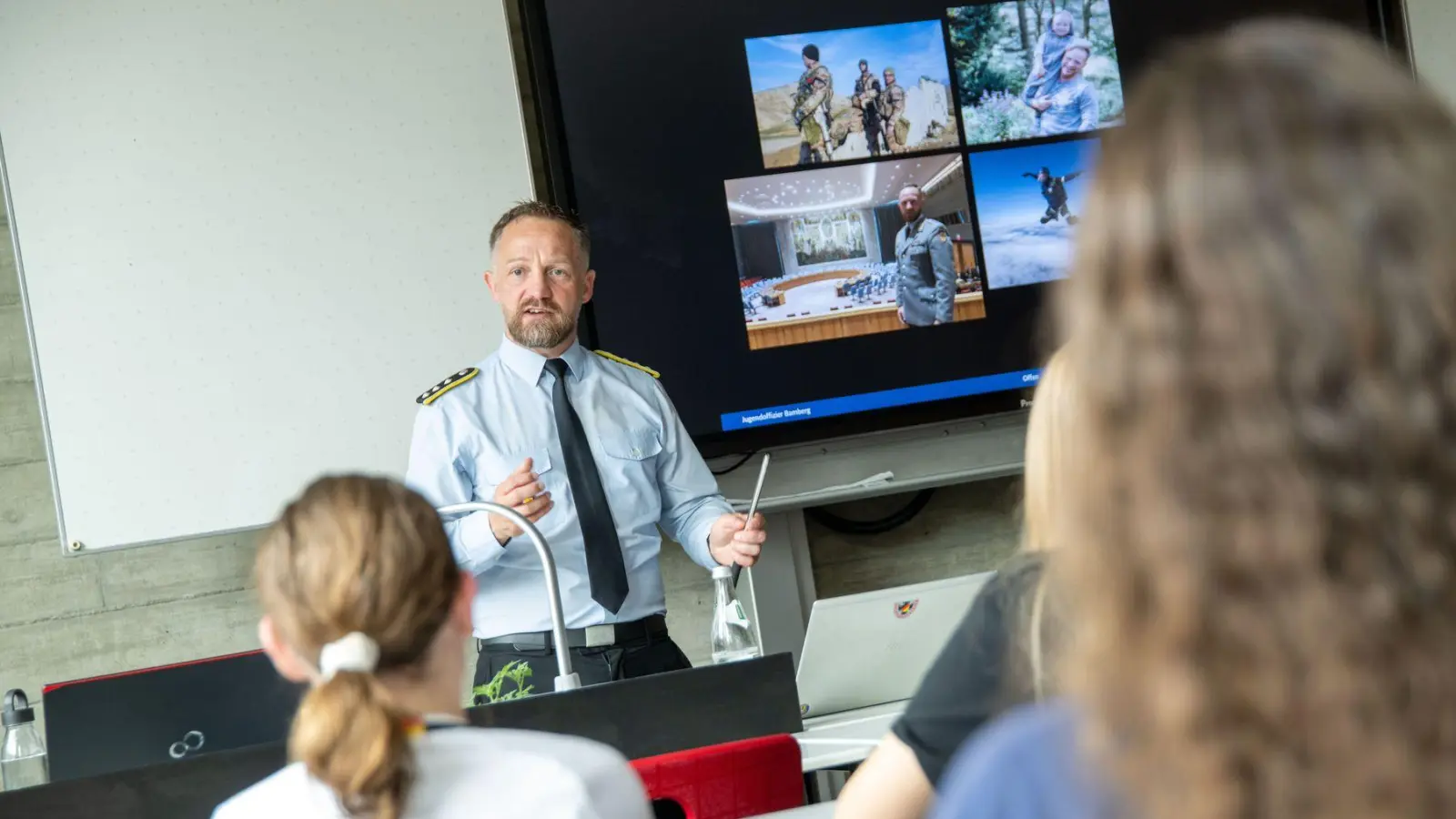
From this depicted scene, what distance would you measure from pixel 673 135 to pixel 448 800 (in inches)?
116

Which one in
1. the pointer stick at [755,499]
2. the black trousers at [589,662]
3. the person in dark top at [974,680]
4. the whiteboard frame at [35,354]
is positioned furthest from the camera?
the whiteboard frame at [35,354]

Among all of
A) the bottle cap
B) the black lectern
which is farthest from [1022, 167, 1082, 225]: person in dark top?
the bottle cap

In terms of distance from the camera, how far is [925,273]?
394cm

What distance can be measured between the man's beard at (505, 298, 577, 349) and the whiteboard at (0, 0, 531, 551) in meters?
0.65

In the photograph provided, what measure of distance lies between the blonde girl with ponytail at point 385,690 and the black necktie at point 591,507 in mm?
1771

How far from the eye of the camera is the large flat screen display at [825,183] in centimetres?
374

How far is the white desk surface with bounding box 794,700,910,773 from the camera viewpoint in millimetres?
1984

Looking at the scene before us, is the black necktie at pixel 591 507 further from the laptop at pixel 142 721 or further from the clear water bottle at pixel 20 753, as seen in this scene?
the clear water bottle at pixel 20 753

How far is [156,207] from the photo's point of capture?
3555 mm

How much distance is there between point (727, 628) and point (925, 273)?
186 cm

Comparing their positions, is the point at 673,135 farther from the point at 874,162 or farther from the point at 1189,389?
the point at 1189,389

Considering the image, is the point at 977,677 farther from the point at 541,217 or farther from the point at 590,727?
the point at 541,217

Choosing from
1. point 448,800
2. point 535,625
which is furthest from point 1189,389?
point 535,625

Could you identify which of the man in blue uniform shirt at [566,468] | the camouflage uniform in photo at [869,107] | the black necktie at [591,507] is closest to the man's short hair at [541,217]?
the man in blue uniform shirt at [566,468]
